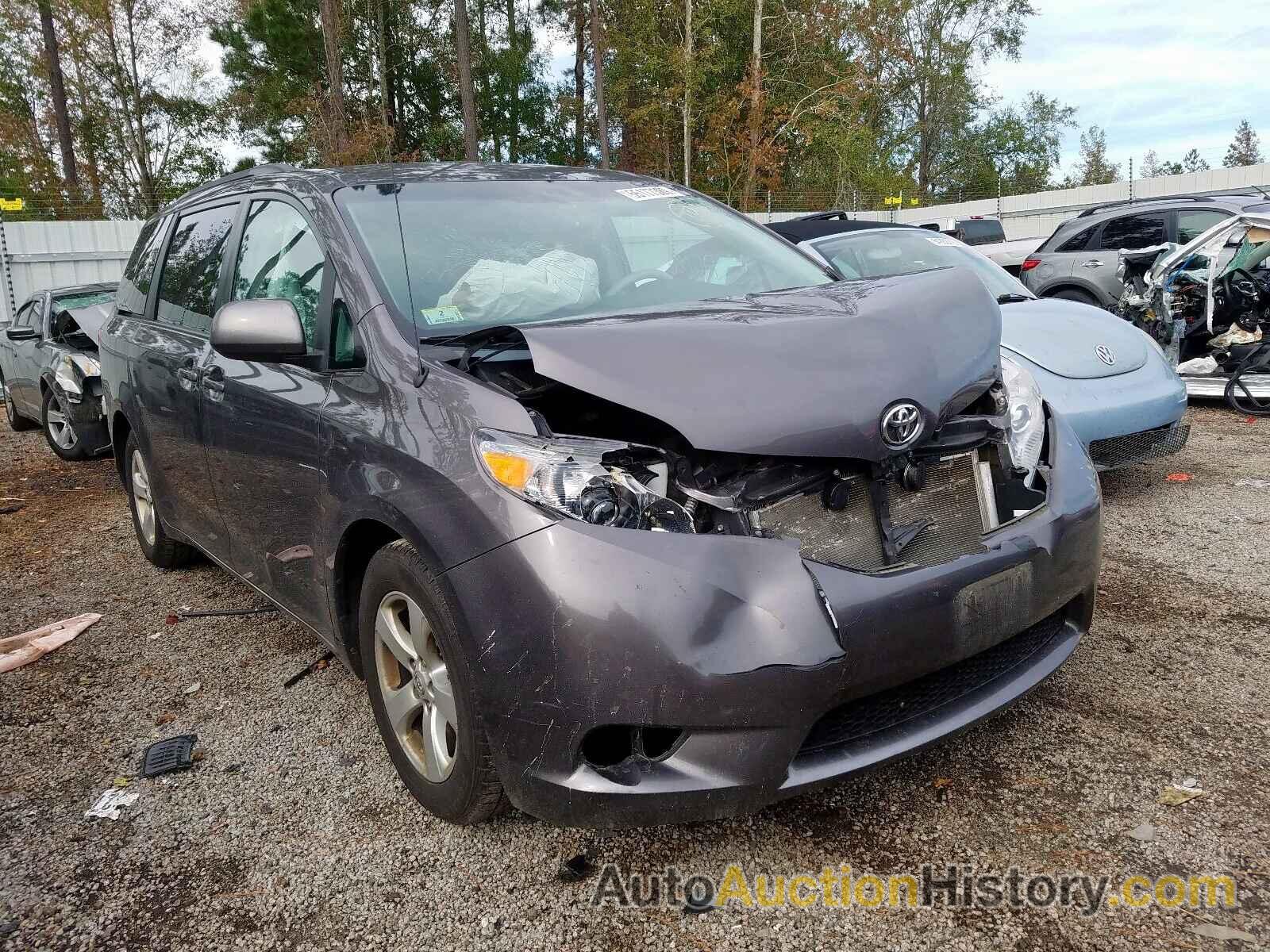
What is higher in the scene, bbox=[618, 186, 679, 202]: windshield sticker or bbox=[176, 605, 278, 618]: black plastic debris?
bbox=[618, 186, 679, 202]: windshield sticker

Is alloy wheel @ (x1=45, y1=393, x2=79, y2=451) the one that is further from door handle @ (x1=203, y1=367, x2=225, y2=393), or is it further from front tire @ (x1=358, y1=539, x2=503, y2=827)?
front tire @ (x1=358, y1=539, x2=503, y2=827)

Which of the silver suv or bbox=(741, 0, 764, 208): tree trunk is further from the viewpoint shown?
bbox=(741, 0, 764, 208): tree trunk

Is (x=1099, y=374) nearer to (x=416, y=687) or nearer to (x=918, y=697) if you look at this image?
(x=918, y=697)

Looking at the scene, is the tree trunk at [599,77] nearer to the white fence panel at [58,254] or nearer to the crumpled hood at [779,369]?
the white fence panel at [58,254]

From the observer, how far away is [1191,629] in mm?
3295

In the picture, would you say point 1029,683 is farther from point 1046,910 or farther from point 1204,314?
point 1204,314

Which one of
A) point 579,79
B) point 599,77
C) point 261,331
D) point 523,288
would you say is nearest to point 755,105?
point 599,77

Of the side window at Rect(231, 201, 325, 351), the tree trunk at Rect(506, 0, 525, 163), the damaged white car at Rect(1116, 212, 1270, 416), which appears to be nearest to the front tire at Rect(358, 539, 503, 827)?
the side window at Rect(231, 201, 325, 351)

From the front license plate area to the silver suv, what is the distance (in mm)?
8441

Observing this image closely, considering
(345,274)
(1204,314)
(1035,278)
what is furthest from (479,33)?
(345,274)

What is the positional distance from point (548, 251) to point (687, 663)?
5.38 feet

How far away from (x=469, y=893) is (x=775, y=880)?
0.71 m

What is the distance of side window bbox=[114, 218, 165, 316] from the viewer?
436cm

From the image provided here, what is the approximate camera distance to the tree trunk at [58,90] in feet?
101
